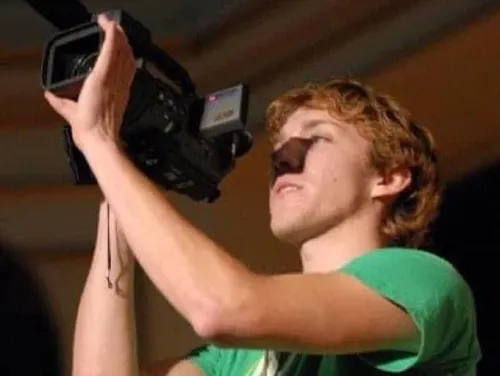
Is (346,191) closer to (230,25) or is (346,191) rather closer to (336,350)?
(336,350)

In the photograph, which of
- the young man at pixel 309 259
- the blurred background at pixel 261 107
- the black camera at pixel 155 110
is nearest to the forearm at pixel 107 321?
the young man at pixel 309 259

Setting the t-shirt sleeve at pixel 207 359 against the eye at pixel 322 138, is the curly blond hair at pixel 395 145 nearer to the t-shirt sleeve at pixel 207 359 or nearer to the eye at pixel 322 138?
the eye at pixel 322 138

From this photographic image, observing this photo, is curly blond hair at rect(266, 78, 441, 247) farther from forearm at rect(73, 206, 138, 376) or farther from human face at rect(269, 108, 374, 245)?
forearm at rect(73, 206, 138, 376)

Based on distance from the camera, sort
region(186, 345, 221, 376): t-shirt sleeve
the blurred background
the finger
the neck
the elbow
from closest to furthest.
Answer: the elbow
the finger
the neck
region(186, 345, 221, 376): t-shirt sleeve
the blurred background

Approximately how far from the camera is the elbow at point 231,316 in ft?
3.50

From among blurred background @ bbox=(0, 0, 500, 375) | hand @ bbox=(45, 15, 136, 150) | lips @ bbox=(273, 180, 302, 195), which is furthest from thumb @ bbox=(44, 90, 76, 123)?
blurred background @ bbox=(0, 0, 500, 375)

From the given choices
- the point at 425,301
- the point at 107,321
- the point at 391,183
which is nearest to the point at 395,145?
the point at 391,183

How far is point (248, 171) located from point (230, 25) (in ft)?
0.71

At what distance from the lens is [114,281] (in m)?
1.40

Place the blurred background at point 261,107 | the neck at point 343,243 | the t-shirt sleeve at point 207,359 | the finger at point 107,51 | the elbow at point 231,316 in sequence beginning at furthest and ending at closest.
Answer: the blurred background at point 261,107 < the t-shirt sleeve at point 207,359 < the neck at point 343,243 < the finger at point 107,51 < the elbow at point 231,316

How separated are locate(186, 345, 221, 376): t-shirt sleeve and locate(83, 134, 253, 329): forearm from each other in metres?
0.29

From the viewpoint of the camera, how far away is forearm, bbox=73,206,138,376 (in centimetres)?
136

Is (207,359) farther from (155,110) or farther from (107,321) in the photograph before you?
(155,110)

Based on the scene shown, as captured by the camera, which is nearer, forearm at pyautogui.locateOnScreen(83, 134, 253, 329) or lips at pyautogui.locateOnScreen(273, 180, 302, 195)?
forearm at pyautogui.locateOnScreen(83, 134, 253, 329)
